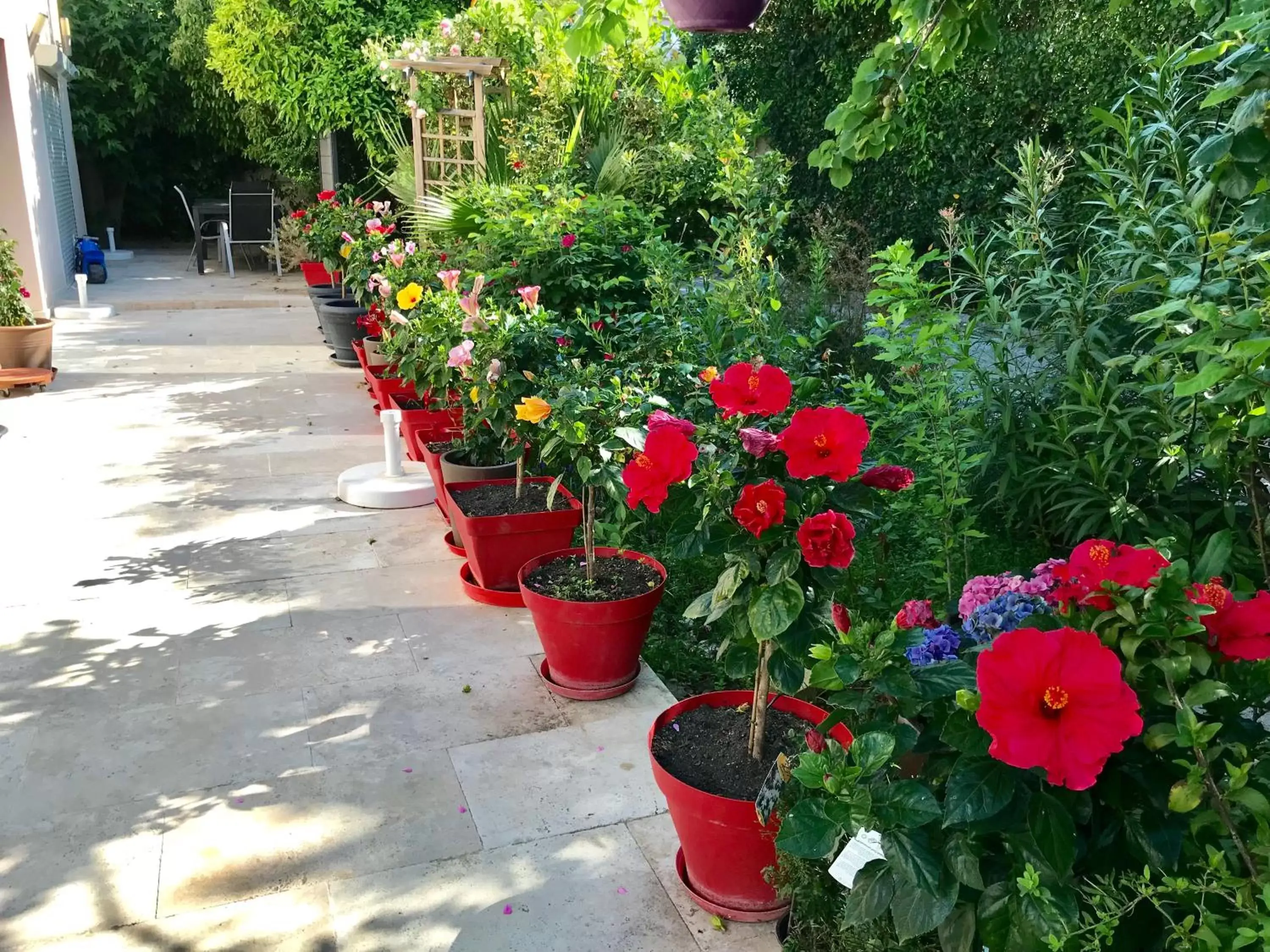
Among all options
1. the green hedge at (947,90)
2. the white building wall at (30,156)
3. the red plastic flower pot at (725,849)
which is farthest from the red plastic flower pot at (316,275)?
the red plastic flower pot at (725,849)

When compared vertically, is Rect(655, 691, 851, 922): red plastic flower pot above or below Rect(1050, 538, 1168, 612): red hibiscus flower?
below

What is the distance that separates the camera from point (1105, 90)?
5891 millimetres

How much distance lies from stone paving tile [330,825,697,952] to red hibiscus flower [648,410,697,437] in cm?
97

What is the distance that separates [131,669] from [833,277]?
14.2 feet

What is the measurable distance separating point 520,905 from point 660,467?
0.99 m

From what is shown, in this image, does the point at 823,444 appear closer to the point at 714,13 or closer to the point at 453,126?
the point at 714,13

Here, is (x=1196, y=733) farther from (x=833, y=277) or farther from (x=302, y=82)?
(x=302, y=82)

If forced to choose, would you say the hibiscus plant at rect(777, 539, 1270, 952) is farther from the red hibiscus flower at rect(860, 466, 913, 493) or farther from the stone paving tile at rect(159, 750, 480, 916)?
the stone paving tile at rect(159, 750, 480, 916)

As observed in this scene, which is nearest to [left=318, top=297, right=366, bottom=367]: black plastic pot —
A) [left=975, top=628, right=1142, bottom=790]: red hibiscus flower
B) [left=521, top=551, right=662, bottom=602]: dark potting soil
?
[left=521, top=551, right=662, bottom=602]: dark potting soil

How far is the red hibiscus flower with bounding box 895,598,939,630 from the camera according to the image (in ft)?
4.92

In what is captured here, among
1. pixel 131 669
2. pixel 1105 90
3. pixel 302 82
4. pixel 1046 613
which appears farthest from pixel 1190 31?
pixel 302 82

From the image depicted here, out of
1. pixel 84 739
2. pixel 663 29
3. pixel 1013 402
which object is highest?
pixel 663 29

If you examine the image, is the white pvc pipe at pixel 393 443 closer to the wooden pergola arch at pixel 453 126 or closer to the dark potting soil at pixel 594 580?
the dark potting soil at pixel 594 580

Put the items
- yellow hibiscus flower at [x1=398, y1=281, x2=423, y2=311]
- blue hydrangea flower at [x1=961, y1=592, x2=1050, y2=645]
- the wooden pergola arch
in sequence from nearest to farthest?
blue hydrangea flower at [x1=961, y1=592, x2=1050, y2=645]
yellow hibiscus flower at [x1=398, y1=281, x2=423, y2=311]
the wooden pergola arch
